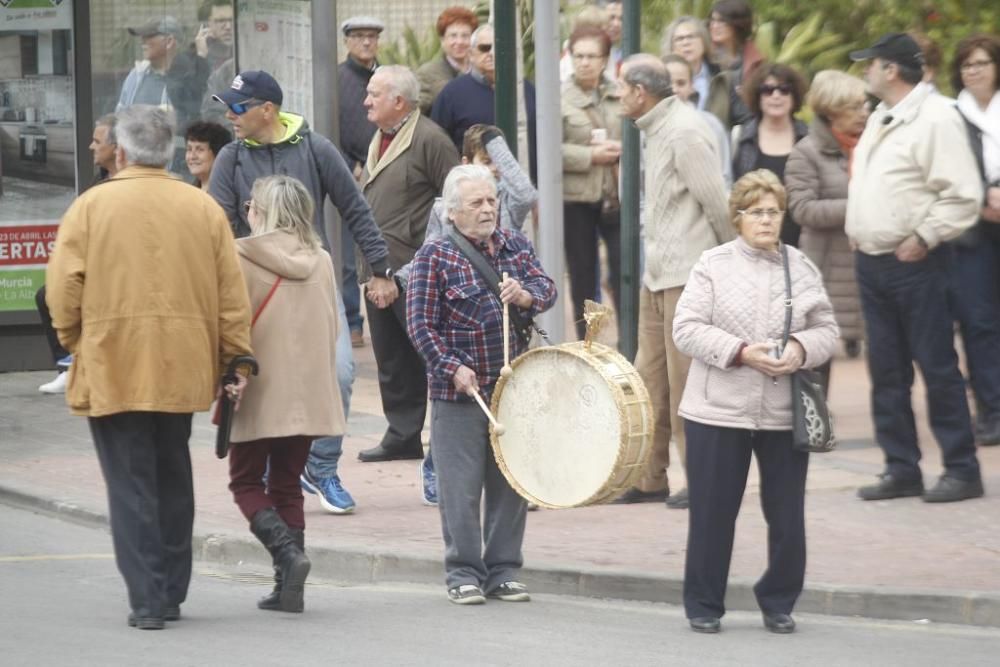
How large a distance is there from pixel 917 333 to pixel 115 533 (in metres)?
3.89

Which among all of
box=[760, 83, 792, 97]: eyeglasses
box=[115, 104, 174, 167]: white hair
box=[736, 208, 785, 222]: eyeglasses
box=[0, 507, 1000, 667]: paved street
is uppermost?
box=[760, 83, 792, 97]: eyeglasses

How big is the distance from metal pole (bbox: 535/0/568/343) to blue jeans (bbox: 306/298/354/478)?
1.11 metres

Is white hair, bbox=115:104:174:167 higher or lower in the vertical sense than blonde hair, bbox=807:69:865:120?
lower

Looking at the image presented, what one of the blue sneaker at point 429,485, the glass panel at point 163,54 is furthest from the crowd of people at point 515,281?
the glass panel at point 163,54

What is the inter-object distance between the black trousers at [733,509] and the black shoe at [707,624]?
2 cm

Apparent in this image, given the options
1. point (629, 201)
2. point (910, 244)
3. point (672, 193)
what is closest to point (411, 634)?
point (672, 193)

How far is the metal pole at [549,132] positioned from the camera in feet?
34.2

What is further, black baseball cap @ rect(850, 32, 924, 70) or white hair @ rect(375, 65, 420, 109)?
white hair @ rect(375, 65, 420, 109)

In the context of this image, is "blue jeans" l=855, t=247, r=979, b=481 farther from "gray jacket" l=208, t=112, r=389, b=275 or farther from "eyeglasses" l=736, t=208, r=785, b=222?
"gray jacket" l=208, t=112, r=389, b=275

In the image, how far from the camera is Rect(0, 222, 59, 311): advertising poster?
575 inches

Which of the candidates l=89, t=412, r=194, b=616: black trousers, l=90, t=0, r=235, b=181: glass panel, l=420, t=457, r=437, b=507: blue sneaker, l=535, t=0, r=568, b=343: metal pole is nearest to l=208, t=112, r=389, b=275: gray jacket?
l=535, t=0, r=568, b=343: metal pole

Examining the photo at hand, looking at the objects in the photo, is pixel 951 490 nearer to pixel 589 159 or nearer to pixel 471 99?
pixel 589 159

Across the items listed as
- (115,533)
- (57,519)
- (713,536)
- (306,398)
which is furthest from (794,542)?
(57,519)

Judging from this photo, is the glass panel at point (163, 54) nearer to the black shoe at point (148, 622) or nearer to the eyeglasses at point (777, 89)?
the eyeglasses at point (777, 89)
